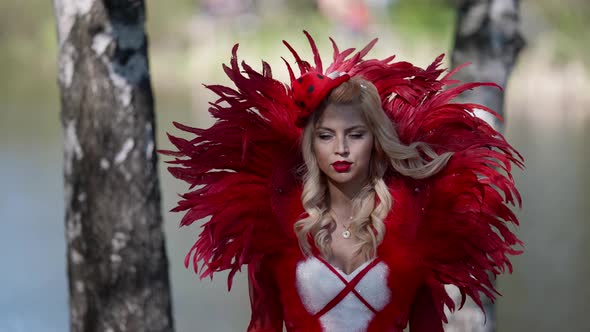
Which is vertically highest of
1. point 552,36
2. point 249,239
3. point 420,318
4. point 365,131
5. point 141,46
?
point 552,36

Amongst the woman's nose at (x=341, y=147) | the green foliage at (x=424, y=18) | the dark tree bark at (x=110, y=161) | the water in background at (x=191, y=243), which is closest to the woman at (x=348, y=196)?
the woman's nose at (x=341, y=147)

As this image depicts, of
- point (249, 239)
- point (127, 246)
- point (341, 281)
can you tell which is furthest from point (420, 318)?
point (127, 246)

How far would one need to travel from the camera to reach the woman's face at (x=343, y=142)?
248 centimetres

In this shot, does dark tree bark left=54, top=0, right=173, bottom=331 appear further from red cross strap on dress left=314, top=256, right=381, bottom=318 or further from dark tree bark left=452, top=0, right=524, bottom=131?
dark tree bark left=452, top=0, right=524, bottom=131

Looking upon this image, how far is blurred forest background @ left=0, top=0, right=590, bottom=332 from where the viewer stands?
281 inches

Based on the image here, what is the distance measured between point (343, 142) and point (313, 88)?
0.16 meters

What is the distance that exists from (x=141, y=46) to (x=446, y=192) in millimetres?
1464

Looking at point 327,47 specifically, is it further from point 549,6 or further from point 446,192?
point 446,192

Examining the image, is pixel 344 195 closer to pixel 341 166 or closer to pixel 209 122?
pixel 341 166

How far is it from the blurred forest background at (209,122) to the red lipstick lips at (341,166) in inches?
170

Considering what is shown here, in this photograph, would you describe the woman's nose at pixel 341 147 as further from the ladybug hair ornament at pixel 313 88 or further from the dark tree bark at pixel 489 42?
the dark tree bark at pixel 489 42

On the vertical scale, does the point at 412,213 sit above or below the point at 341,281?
above

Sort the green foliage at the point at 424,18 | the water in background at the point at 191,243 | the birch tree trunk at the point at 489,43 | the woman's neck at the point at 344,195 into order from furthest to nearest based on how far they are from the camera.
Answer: the green foliage at the point at 424,18, the water in background at the point at 191,243, the birch tree trunk at the point at 489,43, the woman's neck at the point at 344,195

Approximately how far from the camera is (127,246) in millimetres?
3510
